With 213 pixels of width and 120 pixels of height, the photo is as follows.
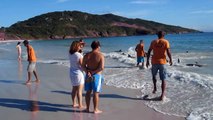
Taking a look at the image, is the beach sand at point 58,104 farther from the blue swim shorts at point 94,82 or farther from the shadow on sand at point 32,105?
the blue swim shorts at point 94,82

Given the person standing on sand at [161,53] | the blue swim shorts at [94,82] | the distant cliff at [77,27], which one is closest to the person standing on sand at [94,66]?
the blue swim shorts at [94,82]

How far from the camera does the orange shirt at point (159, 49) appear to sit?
9.16m

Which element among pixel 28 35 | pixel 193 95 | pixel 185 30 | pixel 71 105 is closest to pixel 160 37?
pixel 193 95

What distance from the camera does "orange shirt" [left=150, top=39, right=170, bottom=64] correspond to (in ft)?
30.1

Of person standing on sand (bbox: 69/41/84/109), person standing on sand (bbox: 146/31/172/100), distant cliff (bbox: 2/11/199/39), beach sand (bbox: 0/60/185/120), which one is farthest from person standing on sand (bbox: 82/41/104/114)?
distant cliff (bbox: 2/11/199/39)

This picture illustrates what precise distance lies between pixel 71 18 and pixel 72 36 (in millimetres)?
33821

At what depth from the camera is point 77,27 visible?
146500mm

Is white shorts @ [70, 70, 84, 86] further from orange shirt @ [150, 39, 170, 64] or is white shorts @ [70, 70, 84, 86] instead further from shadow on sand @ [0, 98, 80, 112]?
orange shirt @ [150, 39, 170, 64]

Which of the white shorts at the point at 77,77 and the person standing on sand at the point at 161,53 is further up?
the person standing on sand at the point at 161,53

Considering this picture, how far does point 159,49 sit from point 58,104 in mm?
2980

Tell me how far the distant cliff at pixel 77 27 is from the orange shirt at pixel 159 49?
114 m

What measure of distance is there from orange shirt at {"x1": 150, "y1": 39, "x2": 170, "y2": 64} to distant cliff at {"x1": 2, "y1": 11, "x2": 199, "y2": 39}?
114434 millimetres

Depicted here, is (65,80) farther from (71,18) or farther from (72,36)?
(71,18)

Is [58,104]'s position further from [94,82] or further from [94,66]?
[94,66]
